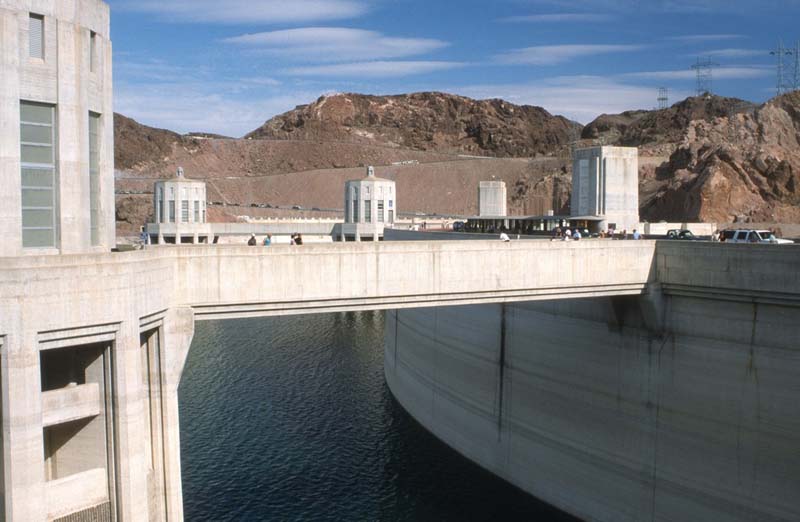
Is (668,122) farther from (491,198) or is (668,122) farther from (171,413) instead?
(171,413)

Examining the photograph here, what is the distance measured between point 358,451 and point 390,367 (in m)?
9.39

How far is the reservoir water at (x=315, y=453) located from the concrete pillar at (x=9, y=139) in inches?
551

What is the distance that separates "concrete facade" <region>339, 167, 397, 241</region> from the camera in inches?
2360

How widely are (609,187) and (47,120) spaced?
110ft

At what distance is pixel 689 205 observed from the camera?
219 ft

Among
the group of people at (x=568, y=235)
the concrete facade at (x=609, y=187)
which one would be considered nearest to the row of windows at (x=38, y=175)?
the group of people at (x=568, y=235)

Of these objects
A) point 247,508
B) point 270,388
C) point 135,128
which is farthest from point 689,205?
point 135,128

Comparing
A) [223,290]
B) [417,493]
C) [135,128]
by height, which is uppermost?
[135,128]

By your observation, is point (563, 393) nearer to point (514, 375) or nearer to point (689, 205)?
point (514, 375)

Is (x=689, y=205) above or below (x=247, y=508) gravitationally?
above

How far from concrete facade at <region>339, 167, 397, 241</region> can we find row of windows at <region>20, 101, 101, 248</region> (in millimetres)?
46224

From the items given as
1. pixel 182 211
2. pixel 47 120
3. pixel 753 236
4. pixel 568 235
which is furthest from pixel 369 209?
pixel 47 120

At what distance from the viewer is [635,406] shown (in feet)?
72.1

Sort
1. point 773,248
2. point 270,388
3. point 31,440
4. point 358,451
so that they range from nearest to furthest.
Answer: point 31,440 < point 773,248 < point 358,451 < point 270,388
